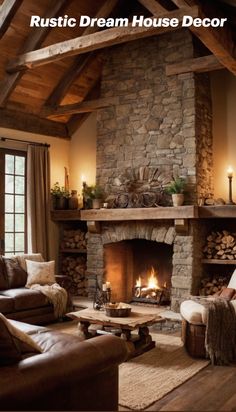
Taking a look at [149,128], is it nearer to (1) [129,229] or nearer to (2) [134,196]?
(2) [134,196]

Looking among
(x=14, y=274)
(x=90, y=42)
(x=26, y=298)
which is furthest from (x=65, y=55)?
(x=26, y=298)

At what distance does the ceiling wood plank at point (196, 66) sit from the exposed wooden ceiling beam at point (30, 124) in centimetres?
241

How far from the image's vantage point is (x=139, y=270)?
23.3 ft

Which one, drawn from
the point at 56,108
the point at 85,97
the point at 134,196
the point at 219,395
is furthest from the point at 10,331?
the point at 85,97

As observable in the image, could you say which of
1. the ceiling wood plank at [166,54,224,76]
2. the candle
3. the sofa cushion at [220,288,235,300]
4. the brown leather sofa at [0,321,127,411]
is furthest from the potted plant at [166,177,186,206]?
the brown leather sofa at [0,321,127,411]

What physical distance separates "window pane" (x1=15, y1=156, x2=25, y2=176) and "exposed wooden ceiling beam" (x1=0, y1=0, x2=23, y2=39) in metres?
2.11

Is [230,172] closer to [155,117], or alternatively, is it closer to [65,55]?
[155,117]

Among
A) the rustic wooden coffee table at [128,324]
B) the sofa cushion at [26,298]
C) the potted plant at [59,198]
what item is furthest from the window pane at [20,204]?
the rustic wooden coffee table at [128,324]

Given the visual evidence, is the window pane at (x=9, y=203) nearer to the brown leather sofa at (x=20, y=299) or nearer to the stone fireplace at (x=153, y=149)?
the brown leather sofa at (x=20, y=299)

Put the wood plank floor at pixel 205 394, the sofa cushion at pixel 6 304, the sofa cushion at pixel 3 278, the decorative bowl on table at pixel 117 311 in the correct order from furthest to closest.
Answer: the sofa cushion at pixel 3 278, the sofa cushion at pixel 6 304, the decorative bowl on table at pixel 117 311, the wood plank floor at pixel 205 394

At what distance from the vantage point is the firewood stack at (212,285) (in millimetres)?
5922

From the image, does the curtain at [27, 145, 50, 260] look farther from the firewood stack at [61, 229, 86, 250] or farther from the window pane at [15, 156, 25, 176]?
the firewood stack at [61, 229, 86, 250]

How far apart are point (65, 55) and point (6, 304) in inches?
131

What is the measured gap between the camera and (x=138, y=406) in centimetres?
325
